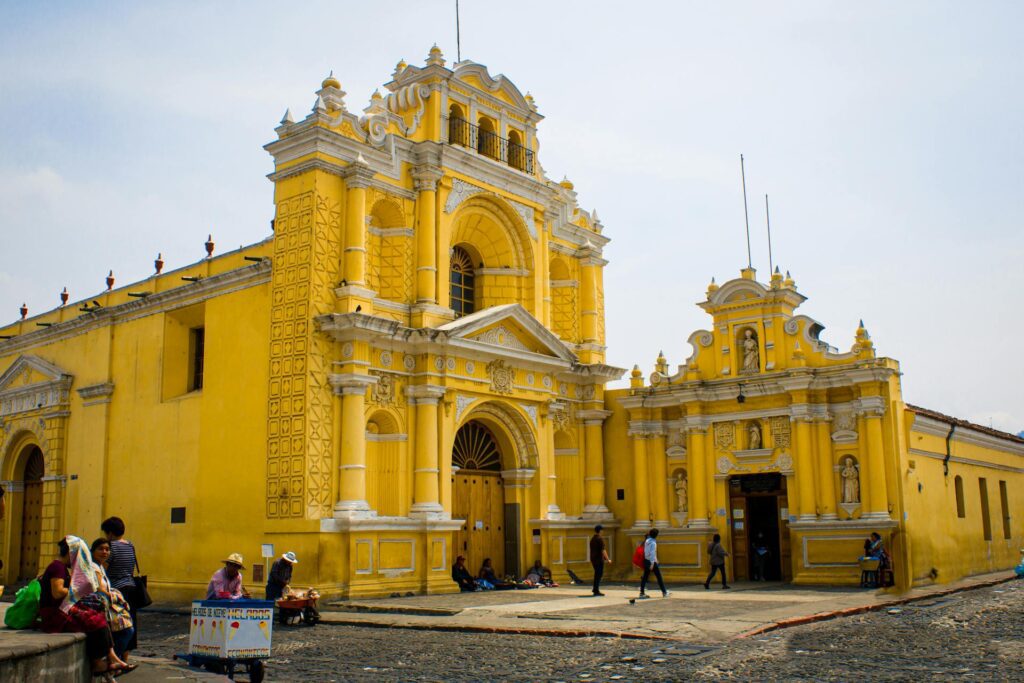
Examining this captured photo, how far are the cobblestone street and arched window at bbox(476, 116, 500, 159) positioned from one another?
12.6 m

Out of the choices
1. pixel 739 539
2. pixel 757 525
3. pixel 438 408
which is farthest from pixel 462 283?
pixel 757 525

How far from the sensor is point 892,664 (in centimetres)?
1083

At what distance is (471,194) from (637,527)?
8.99 metres

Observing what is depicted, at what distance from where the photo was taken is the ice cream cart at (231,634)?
9.89 meters

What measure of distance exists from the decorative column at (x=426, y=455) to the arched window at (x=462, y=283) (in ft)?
11.2

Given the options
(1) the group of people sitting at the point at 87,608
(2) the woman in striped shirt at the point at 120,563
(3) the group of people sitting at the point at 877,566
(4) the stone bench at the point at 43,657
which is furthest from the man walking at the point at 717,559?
(4) the stone bench at the point at 43,657

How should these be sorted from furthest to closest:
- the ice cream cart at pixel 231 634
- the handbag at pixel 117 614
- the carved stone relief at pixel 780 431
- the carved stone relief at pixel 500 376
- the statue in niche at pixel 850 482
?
the carved stone relief at pixel 780 431
the carved stone relief at pixel 500 376
the statue in niche at pixel 850 482
the ice cream cart at pixel 231 634
the handbag at pixel 117 614

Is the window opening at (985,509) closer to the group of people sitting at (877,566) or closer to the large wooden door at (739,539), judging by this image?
the large wooden door at (739,539)

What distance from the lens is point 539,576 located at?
2325 cm

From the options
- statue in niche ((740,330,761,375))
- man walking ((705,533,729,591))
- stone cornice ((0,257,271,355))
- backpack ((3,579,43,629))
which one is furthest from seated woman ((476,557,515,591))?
backpack ((3,579,43,629))

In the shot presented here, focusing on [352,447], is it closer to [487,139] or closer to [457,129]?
[457,129]

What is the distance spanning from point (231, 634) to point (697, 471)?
53.9ft

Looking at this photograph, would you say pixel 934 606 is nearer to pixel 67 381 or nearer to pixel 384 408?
pixel 384 408

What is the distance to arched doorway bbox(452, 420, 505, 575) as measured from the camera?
906 inches
